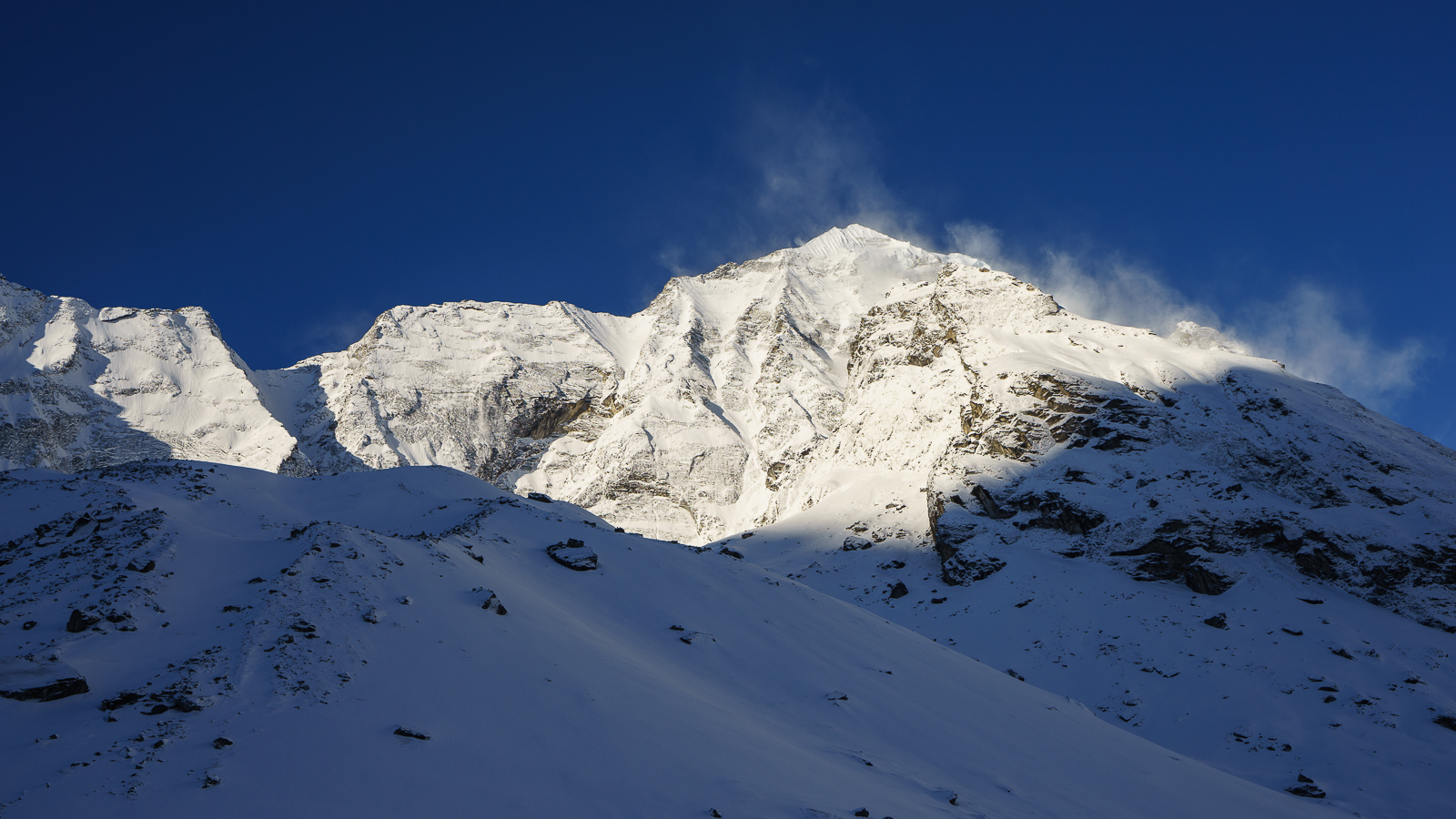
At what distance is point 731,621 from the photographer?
776 inches

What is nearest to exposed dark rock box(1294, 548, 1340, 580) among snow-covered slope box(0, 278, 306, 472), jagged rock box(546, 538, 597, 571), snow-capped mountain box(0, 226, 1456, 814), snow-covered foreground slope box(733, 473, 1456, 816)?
snow-capped mountain box(0, 226, 1456, 814)

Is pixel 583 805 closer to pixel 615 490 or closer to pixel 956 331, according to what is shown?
pixel 956 331

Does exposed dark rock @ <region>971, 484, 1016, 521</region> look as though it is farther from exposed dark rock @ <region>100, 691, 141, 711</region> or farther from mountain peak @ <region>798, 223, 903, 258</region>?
mountain peak @ <region>798, 223, 903, 258</region>

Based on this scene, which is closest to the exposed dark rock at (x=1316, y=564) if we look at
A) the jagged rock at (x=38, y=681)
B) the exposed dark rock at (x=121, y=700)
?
the exposed dark rock at (x=121, y=700)

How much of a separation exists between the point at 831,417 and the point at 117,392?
11762 centimetres

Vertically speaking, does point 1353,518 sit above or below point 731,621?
above

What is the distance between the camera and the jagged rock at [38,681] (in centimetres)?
867

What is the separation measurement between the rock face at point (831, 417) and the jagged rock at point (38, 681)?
45944mm

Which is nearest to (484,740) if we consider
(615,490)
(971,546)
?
(971,546)

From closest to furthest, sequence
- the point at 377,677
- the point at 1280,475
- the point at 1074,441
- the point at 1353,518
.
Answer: the point at 377,677 < the point at 1353,518 < the point at 1280,475 < the point at 1074,441

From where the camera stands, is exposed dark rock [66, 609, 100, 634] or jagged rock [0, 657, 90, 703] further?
exposed dark rock [66, 609, 100, 634]

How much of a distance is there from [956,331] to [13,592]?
77.4 m

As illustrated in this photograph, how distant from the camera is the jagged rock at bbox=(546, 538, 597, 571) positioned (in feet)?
68.5

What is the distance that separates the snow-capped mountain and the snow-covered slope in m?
0.54
